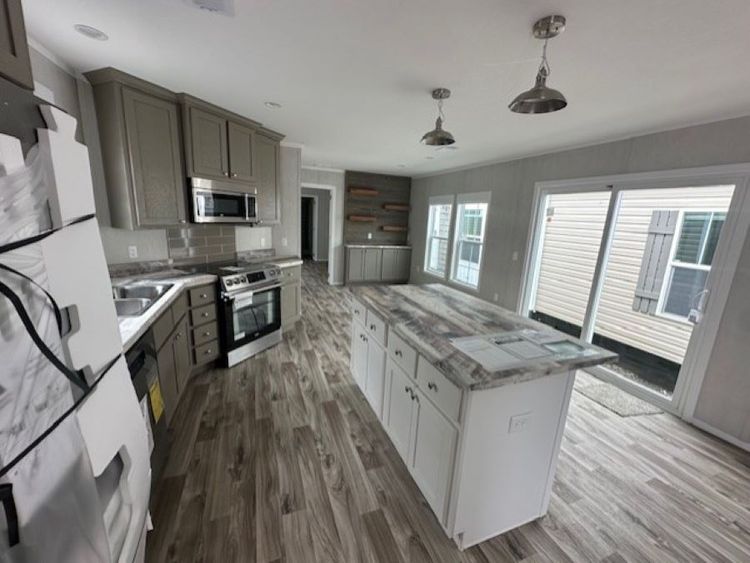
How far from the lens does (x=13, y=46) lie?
735 millimetres

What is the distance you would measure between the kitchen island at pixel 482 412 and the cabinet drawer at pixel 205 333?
183 cm

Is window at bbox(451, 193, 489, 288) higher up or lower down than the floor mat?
higher up

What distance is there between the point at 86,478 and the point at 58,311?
0.43m

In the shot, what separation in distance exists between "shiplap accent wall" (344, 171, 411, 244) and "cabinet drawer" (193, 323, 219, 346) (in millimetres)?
4091

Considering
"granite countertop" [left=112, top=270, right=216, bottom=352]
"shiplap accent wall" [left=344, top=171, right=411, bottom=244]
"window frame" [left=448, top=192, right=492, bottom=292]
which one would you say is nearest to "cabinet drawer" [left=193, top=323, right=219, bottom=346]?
"granite countertop" [left=112, top=270, right=216, bottom=352]

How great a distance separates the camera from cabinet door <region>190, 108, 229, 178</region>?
8.62 ft

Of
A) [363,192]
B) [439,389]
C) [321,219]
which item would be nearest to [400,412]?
[439,389]

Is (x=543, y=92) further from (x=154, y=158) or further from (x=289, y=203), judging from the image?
(x=289, y=203)

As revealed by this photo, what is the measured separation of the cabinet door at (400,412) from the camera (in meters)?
1.76

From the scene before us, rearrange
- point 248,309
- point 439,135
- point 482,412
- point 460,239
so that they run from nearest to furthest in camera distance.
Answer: point 482,412 → point 439,135 → point 248,309 → point 460,239

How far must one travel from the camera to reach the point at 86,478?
0.76 metres

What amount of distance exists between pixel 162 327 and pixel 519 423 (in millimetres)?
2175

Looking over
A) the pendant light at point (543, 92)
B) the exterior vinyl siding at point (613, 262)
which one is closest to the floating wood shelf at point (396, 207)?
the exterior vinyl siding at point (613, 262)

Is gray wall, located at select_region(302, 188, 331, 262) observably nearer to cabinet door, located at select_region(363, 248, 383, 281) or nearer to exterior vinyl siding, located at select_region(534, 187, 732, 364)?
cabinet door, located at select_region(363, 248, 383, 281)
